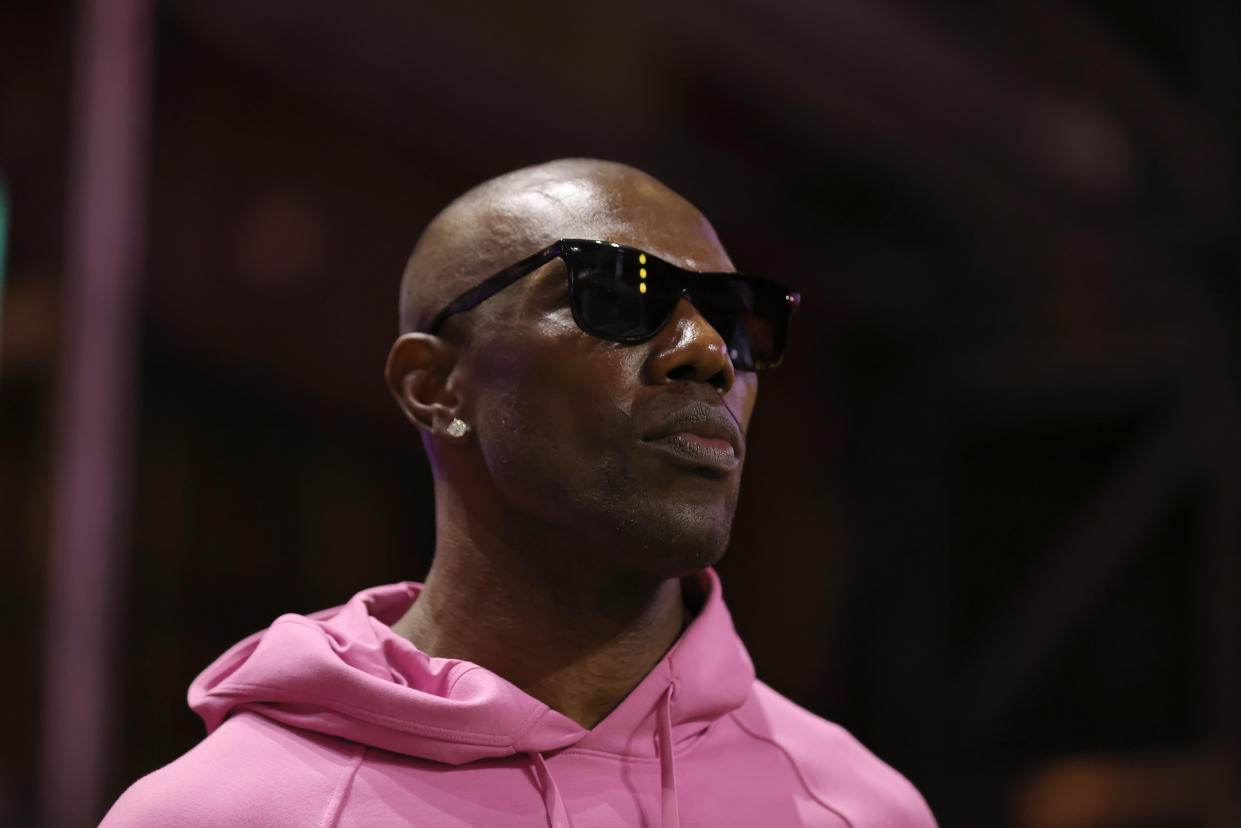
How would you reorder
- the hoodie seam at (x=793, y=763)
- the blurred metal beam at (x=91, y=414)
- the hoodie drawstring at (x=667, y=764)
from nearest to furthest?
the hoodie drawstring at (x=667, y=764), the hoodie seam at (x=793, y=763), the blurred metal beam at (x=91, y=414)

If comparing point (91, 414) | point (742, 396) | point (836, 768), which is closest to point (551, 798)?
point (836, 768)

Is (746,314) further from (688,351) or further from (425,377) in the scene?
(425,377)

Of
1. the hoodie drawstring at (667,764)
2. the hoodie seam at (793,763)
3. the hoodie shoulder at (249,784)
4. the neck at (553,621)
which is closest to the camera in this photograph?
the hoodie shoulder at (249,784)

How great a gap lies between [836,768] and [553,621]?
0.61 meters

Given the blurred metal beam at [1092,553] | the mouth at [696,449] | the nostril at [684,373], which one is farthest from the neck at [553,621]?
the blurred metal beam at [1092,553]

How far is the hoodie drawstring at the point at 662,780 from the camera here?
1.71 metres

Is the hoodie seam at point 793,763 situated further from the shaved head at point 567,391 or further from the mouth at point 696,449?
the mouth at point 696,449

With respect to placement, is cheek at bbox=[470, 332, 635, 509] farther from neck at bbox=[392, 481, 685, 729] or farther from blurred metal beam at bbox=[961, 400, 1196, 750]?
blurred metal beam at bbox=[961, 400, 1196, 750]

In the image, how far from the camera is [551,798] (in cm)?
→ 172

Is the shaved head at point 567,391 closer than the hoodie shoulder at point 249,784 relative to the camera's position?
No

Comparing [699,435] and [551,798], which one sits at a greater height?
[699,435]

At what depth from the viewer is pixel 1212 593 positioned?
23.6 ft

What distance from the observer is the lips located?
1828 mm

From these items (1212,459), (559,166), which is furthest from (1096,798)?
(559,166)
